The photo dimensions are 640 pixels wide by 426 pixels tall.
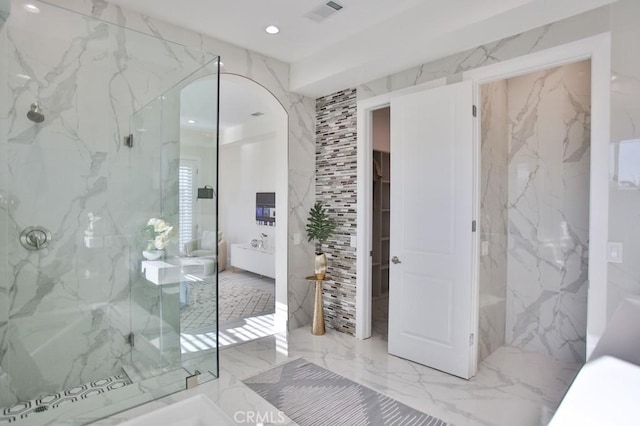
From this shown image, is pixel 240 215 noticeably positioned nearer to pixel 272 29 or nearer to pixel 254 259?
pixel 254 259

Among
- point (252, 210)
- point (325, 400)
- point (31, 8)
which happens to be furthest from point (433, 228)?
point (252, 210)

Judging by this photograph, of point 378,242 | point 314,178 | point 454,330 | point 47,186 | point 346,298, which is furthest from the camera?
point 378,242

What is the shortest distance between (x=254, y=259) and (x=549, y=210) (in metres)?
4.64

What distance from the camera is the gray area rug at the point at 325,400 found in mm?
2258

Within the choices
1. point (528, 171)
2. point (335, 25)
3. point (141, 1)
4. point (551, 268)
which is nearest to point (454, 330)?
point (551, 268)

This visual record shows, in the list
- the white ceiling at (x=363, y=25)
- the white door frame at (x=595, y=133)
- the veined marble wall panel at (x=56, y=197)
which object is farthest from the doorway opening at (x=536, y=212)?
the veined marble wall panel at (x=56, y=197)

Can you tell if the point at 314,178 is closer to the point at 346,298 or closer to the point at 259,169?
the point at 346,298

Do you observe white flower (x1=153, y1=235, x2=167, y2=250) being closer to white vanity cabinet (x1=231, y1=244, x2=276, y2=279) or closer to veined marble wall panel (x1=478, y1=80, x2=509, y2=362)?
veined marble wall panel (x1=478, y1=80, x2=509, y2=362)

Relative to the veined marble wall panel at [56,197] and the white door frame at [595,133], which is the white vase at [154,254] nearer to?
the veined marble wall panel at [56,197]

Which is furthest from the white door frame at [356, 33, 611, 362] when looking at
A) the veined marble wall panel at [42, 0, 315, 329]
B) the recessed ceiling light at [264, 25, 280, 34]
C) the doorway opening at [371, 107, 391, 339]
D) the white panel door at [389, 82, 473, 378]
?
the doorway opening at [371, 107, 391, 339]

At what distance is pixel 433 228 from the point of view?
300 centimetres

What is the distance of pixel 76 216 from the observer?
255cm

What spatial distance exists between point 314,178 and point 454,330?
7.23ft

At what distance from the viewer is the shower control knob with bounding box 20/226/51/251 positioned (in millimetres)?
2381
